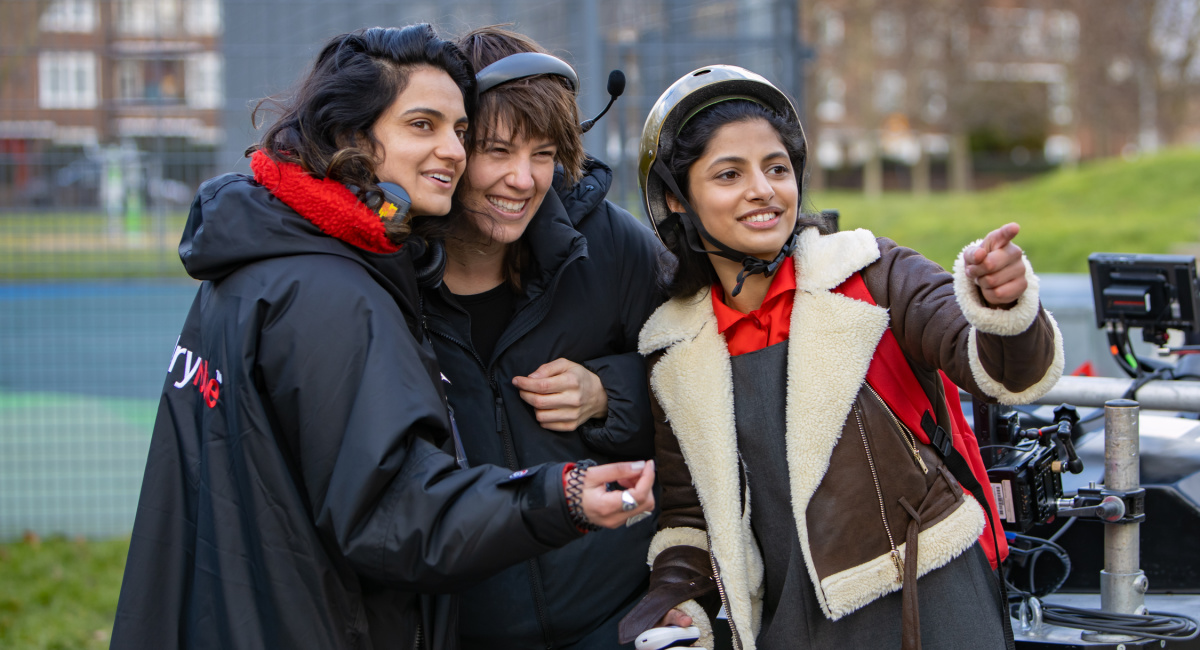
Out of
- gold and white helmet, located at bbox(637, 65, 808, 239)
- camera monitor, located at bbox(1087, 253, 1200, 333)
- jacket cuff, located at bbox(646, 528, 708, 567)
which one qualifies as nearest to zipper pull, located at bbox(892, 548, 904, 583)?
jacket cuff, located at bbox(646, 528, 708, 567)

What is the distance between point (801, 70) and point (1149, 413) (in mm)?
3263

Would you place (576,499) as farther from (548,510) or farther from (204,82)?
(204,82)

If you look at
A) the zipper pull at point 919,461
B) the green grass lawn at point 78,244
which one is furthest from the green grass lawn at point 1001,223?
the zipper pull at point 919,461

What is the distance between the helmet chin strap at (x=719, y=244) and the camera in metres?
2.38

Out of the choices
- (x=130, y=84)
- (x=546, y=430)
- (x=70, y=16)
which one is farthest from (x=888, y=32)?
(x=546, y=430)

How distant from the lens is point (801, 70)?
643 centimetres

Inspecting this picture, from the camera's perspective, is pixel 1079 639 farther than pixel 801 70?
No

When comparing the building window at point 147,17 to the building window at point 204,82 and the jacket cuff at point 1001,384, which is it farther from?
the jacket cuff at point 1001,384

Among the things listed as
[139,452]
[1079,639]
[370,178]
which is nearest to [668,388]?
[370,178]

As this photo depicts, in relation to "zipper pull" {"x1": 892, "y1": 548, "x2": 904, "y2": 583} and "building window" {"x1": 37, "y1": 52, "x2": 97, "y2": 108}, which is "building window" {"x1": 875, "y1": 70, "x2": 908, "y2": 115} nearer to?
"building window" {"x1": 37, "y1": 52, "x2": 97, "y2": 108}

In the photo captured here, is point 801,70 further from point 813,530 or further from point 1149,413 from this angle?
point 813,530

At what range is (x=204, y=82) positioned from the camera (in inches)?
239

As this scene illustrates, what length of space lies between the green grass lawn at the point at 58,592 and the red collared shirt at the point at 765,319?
3263 millimetres

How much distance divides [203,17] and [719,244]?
16.0 ft
